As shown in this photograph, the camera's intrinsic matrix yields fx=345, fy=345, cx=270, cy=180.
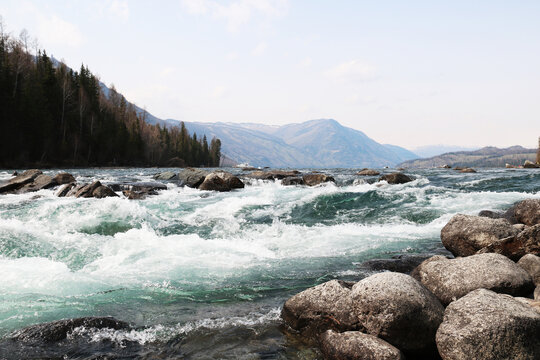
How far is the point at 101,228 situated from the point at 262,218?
20.9 ft

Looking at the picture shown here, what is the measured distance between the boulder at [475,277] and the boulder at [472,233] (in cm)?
230

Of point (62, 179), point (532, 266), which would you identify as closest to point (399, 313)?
point (532, 266)

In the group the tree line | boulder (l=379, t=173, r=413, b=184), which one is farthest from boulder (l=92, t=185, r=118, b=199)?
the tree line

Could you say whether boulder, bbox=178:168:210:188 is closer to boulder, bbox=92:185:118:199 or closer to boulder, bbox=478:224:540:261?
boulder, bbox=92:185:118:199

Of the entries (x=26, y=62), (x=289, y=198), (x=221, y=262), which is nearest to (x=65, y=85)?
(x=26, y=62)

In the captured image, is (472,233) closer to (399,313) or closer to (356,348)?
(399,313)

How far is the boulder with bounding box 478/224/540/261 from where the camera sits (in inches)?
309

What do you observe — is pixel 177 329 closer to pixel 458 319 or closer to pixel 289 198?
pixel 458 319

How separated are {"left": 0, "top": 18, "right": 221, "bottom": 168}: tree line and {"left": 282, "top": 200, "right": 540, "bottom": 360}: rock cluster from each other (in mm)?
54063

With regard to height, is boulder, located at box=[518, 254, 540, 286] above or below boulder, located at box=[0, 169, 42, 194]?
below

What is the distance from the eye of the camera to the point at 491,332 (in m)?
4.33

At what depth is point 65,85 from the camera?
60.9 m

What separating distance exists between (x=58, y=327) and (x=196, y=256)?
4.56 metres

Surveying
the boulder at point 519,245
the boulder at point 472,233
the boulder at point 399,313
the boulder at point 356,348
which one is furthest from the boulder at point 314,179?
the boulder at point 356,348
